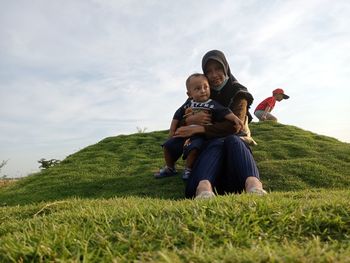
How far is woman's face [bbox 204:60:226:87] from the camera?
562 centimetres

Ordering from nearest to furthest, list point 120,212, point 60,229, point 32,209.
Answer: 1. point 60,229
2. point 120,212
3. point 32,209

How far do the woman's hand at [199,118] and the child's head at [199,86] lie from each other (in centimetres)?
24

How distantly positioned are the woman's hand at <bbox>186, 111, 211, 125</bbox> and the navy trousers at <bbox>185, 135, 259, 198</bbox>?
52cm

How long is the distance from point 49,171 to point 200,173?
6.31 metres

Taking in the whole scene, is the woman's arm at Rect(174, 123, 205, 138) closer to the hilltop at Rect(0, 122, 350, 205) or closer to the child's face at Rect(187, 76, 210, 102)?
the child's face at Rect(187, 76, 210, 102)

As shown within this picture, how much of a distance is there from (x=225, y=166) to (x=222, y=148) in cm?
22

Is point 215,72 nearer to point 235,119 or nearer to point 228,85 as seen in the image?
point 228,85

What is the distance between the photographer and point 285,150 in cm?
906

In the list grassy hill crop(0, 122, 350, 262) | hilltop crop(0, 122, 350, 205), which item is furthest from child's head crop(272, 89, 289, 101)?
grassy hill crop(0, 122, 350, 262)

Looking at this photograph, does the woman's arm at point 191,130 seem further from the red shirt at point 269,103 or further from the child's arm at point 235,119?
the red shirt at point 269,103

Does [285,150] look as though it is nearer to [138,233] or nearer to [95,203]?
[95,203]

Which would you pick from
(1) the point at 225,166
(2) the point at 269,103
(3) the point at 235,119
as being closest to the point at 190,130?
(3) the point at 235,119

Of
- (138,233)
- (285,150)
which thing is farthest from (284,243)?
(285,150)

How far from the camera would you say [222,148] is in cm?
477
